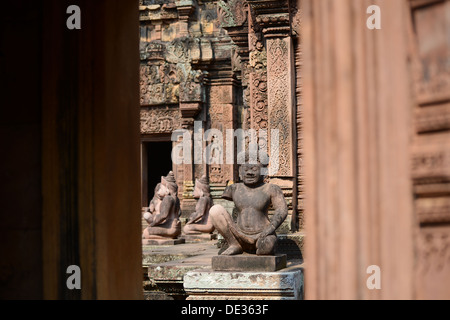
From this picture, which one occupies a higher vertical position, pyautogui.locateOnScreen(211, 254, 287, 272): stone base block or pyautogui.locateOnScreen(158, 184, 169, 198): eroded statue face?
pyautogui.locateOnScreen(158, 184, 169, 198): eroded statue face

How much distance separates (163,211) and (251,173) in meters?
5.01

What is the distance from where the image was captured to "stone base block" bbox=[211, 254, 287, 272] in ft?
25.1

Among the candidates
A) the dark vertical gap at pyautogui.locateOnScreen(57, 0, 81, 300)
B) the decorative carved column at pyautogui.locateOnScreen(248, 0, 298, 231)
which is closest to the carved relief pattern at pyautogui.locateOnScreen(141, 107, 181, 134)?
the decorative carved column at pyautogui.locateOnScreen(248, 0, 298, 231)

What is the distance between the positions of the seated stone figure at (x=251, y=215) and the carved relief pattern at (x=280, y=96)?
6.45 ft

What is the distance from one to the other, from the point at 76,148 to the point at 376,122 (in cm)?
152

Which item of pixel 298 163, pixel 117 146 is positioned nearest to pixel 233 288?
pixel 298 163

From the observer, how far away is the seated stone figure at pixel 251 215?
25.8 feet

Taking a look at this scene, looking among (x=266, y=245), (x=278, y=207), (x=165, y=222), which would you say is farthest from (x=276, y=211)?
(x=165, y=222)

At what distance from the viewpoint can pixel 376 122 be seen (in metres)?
2.20

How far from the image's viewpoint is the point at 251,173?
820cm

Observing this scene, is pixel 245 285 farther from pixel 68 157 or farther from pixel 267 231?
pixel 68 157

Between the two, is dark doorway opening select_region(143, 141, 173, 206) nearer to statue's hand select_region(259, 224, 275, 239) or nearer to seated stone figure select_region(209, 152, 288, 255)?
seated stone figure select_region(209, 152, 288, 255)

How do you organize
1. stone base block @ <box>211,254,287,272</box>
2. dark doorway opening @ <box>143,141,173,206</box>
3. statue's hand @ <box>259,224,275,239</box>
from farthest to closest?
dark doorway opening @ <box>143,141,173,206</box>
statue's hand @ <box>259,224,275,239</box>
stone base block @ <box>211,254,287,272</box>

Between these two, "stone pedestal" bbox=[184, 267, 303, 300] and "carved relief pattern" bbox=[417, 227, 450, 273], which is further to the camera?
"stone pedestal" bbox=[184, 267, 303, 300]
